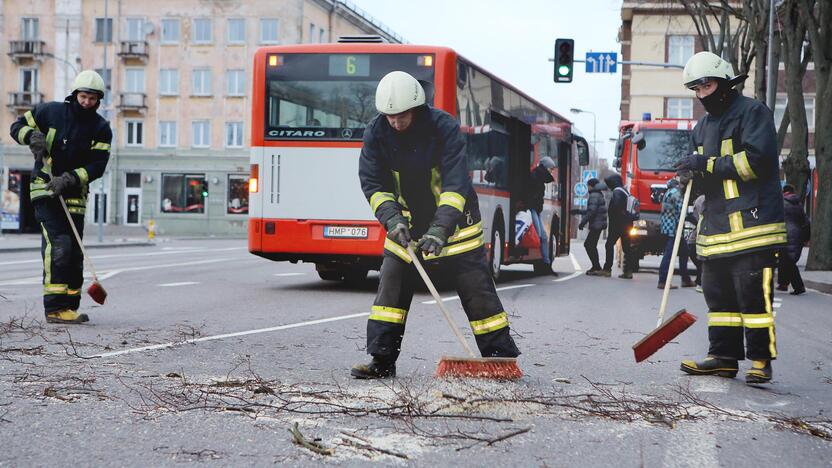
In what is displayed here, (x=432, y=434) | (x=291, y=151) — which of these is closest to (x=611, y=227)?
(x=291, y=151)

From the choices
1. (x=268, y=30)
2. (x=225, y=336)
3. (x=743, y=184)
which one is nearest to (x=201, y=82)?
(x=268, y=30)

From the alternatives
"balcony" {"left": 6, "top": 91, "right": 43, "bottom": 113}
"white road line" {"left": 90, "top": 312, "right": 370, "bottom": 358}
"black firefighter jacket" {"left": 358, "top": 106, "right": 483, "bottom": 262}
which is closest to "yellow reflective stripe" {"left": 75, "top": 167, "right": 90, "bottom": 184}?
"white road line" {"left": 90, "top": 312, "right": 370, "bottom": 358}

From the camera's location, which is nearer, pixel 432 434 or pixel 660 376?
pixel 432 434

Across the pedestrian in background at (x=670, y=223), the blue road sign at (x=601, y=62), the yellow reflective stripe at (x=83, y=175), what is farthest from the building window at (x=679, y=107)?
the yellow reflective stripe at (x=83, y=175)

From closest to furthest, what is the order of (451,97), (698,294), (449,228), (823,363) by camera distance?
(449,228)
(823,363)
(451,97)
(698,294)

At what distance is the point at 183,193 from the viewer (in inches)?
2117

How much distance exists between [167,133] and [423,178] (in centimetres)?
5011

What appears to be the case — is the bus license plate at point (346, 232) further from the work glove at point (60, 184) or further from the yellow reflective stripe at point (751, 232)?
the yellow reflective stripe at point (751, 232)

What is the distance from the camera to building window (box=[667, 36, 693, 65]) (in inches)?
2133

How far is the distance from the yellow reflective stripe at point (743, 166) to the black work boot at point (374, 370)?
236 cm

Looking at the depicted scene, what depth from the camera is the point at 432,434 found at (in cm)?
431

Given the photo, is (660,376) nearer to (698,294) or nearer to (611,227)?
(698,294)

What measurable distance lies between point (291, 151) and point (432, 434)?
9.44 meters

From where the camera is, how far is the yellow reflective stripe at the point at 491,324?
19.5ft
